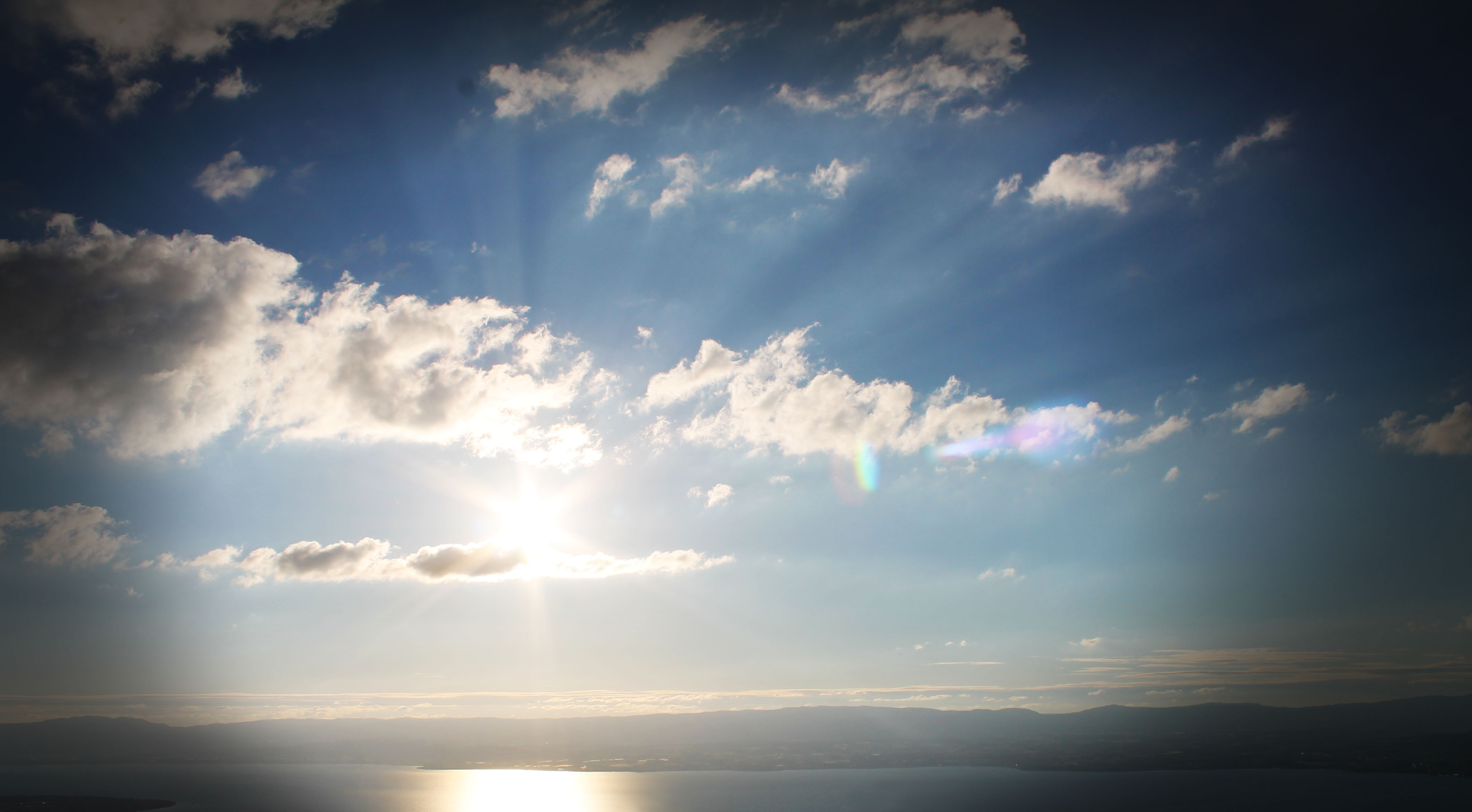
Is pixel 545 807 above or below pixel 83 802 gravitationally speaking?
below

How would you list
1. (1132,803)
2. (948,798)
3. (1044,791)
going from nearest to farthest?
(1132,803), (948,798), (1044,791)

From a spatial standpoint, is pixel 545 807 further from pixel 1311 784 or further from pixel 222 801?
pixel 1311 784

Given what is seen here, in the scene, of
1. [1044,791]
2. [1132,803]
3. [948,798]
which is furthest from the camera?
[1044,791]

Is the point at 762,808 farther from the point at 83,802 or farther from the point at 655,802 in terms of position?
the point at 83,802

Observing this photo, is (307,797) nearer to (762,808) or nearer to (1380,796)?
(762,808)

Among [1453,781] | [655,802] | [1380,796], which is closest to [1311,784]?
[1380,796]

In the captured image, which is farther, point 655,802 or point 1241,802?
point 655,802

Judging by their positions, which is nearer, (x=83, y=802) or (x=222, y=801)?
(x=83, y=802)

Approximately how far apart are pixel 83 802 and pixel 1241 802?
11620 inches

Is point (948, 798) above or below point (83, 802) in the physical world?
below

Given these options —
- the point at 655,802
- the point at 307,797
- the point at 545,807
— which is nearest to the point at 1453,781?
the point at 655,802

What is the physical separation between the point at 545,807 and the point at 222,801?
91.5 m

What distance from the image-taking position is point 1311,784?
188250 millimetres

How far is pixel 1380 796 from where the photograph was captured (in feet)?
536
